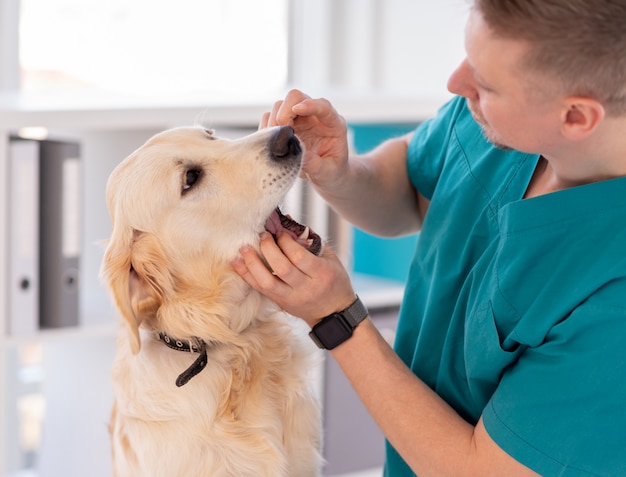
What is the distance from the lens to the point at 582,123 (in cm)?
96

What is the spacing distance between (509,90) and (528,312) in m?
0.28

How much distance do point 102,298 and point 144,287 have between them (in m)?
1.11

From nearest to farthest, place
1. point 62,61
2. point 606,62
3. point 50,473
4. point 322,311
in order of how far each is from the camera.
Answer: point 606,62
point 322,311
point 50,473
point 62,61

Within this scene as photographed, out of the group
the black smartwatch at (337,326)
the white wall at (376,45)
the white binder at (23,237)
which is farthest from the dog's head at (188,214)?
the white wall at (376,45)

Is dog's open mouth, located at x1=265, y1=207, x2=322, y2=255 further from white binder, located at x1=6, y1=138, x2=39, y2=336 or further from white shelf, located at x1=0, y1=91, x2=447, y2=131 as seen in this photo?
white binder, located at x1=6, y1=138, x2=39, y2=336

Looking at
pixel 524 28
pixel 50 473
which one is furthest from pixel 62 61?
pixel 524 28

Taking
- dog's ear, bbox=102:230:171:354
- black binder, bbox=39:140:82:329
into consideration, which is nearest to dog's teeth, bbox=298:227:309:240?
dog's ear, bbox=102:230:171:354

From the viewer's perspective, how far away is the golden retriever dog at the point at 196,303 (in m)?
1.25

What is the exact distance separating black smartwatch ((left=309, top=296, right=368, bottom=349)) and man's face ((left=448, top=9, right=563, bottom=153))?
0.31m

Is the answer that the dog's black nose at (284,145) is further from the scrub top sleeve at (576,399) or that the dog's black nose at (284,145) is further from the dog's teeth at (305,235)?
the scrub top sleeve at (576,399)

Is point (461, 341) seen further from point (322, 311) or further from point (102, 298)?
point (102, 298)

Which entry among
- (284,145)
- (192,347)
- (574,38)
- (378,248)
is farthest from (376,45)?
(574,38)

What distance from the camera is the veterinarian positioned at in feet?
3.07

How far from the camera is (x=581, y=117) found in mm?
953
